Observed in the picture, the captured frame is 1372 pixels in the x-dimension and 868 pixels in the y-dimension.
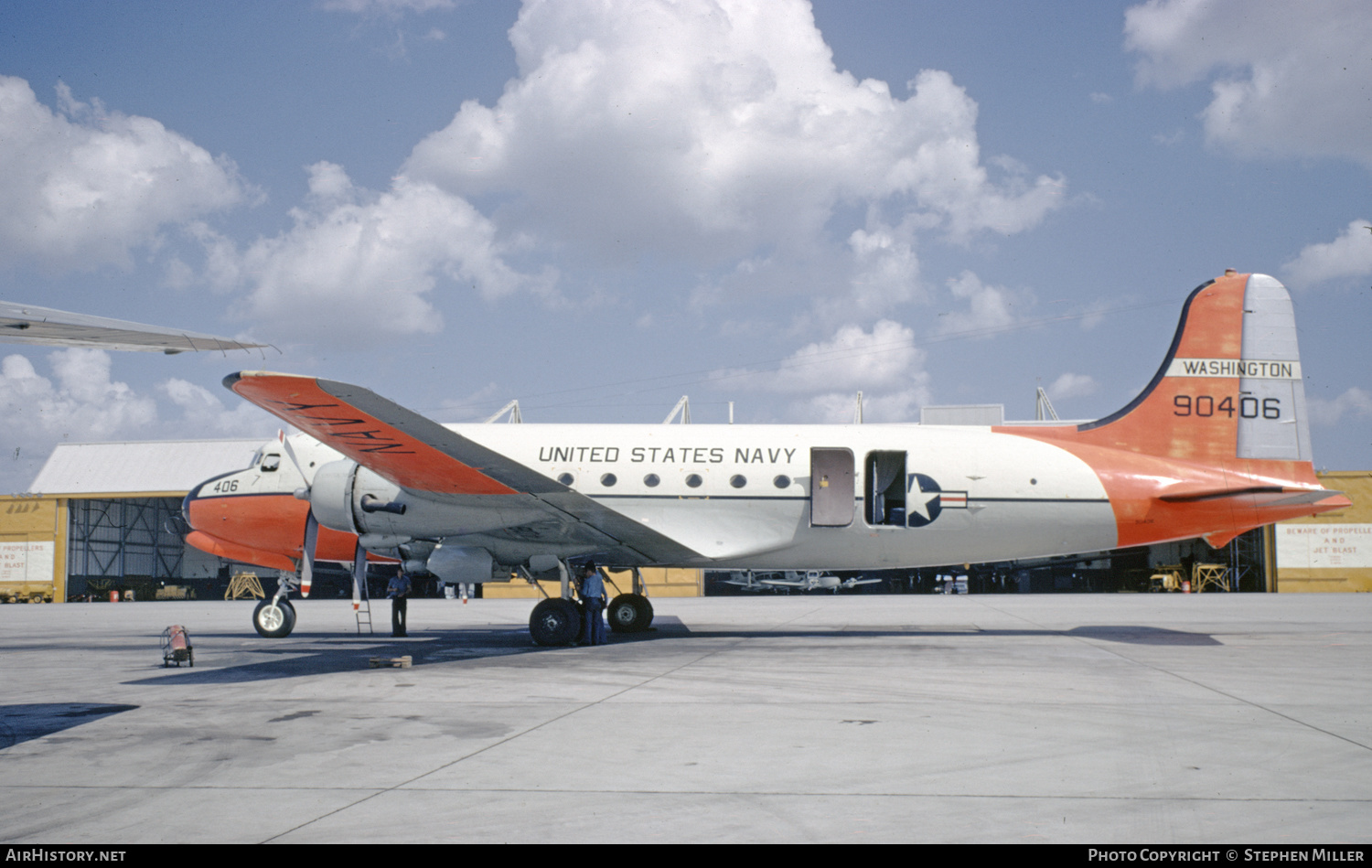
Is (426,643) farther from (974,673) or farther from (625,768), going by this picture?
(625,768)

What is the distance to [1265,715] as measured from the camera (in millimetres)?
8977

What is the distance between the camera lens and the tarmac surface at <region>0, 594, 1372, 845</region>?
217 inches

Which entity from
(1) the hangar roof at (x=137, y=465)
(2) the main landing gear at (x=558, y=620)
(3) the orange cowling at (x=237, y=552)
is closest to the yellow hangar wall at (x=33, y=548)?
(1) the hangar roof at (x=137, y=465)

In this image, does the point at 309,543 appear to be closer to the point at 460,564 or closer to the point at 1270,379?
the point at 460,564

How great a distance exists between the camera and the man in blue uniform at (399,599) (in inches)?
762

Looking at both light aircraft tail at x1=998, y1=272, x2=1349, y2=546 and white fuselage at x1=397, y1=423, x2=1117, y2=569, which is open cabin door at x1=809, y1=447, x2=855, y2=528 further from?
light aircraft tail at x1=998, y1=272, x2=1349, y2=546

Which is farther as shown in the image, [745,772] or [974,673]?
[974,673]

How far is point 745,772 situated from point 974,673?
6.70 meters

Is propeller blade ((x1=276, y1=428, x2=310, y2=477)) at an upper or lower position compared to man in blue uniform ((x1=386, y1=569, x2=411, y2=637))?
upper

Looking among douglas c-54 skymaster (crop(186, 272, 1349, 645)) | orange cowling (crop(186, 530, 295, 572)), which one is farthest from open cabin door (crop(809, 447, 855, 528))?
orange cowling (crop(186, 530, 295, 572))

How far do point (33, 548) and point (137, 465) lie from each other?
6.91 metres

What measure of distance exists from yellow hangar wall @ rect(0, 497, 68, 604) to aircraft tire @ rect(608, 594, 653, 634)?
4378 cm
